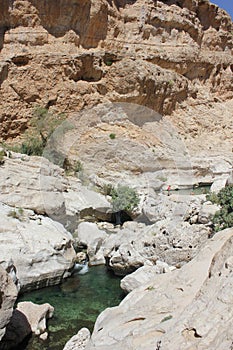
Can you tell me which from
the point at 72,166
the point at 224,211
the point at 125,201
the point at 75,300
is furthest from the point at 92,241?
the point at 72,166

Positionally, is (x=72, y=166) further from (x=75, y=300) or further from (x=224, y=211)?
(x=75, y=300)

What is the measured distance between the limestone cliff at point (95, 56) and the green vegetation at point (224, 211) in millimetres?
16874

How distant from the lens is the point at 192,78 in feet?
113

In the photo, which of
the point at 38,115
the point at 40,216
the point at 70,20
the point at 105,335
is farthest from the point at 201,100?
the point at 105,335

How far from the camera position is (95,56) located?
2598cm

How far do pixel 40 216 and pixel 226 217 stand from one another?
631 cm

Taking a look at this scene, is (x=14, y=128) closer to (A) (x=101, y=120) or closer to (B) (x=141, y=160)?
(A) (x=101, y=120)

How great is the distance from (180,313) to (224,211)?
5980mm

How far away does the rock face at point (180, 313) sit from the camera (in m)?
4.07

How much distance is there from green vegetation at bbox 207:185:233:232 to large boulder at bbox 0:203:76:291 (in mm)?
4560

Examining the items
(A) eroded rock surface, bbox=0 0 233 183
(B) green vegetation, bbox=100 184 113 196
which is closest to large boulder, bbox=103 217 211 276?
(B) green vegetation, bbox=100 184 113 196

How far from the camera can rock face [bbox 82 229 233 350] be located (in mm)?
4074

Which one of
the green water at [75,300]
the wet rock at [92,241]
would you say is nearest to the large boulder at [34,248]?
the green water at [75,300]

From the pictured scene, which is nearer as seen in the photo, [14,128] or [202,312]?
[202,312]
